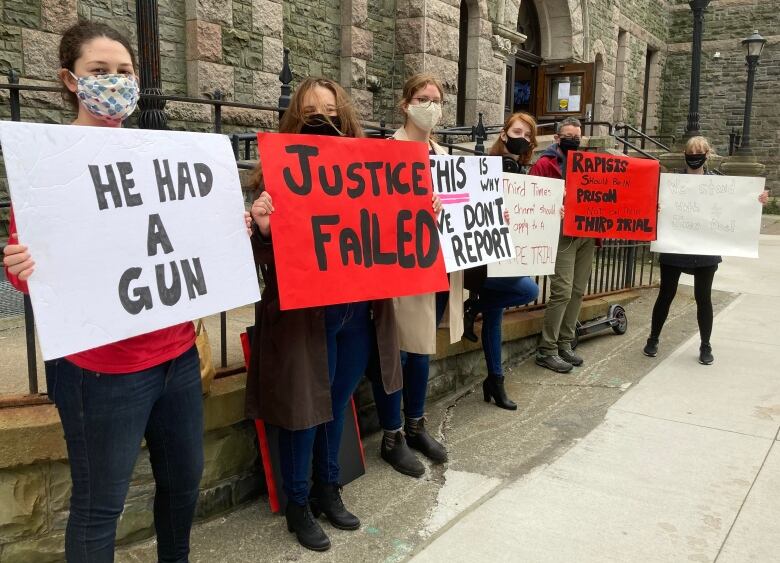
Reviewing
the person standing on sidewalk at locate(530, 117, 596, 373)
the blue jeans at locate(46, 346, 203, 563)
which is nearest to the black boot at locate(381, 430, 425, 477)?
the blue jeans at locate(46, 346, 203, 563)

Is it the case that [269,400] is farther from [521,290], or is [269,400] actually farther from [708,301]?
[708,301]

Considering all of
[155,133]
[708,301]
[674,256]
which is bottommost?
[708,301]

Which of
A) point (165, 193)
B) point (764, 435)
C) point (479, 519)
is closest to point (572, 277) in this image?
point (764, 435)

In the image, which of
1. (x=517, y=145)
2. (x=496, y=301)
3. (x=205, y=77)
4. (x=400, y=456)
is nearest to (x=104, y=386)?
(x=400, y=456)

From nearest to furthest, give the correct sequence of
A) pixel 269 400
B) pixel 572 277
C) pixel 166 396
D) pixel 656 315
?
pixel 166 396 < pixel 269 400 < pixel 572 277 < pixel 656 315

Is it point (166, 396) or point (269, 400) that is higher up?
point (166, 396)

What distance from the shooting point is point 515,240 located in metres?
4.27

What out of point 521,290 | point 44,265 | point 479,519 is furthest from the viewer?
point 521,290

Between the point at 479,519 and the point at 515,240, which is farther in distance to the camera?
the point at 515,240

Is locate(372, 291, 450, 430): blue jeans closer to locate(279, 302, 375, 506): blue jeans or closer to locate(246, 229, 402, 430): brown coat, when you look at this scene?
locate(279, 302, 375, 506): blue jeans

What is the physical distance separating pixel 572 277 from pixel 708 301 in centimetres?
120

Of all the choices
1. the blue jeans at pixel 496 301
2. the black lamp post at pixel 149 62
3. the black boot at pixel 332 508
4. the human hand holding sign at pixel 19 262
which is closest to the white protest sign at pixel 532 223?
the blue jeans at pixel 496 301

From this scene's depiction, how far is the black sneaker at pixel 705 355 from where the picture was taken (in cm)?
522

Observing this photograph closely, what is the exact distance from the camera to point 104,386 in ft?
5.96
